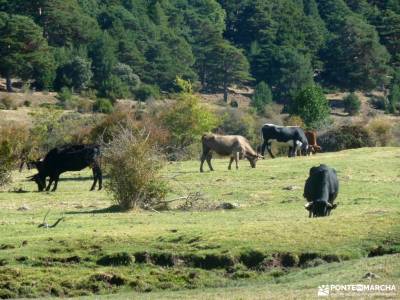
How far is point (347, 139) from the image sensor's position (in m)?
60.6

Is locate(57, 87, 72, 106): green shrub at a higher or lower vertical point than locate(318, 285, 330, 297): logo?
lower

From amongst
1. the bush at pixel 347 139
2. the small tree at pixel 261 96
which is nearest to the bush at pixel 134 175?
the bush at pixel 347 139

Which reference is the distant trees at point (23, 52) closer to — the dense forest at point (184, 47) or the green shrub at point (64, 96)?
the dense forest at point (184, 47)

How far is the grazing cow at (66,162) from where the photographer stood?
38781mm

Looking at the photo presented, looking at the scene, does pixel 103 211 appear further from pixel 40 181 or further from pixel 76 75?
pixel 76 75

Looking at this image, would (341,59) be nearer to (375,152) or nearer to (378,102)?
(378,102)

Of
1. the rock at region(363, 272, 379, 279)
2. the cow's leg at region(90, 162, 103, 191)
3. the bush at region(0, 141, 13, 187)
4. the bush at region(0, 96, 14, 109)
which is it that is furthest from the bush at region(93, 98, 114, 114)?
the rock at region(363, 272, 379, 279)

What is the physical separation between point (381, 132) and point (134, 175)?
31.8 metres

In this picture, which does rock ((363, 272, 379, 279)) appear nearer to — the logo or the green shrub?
the logo

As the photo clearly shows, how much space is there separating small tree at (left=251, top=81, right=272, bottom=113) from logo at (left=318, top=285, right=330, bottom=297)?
86.3 meters

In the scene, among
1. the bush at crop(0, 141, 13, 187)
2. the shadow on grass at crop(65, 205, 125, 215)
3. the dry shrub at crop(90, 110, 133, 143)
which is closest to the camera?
the shadow on grass at crop(65, 205, 125, 215)

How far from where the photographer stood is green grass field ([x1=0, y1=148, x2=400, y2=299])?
22172 mm

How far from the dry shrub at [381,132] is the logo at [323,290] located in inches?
1646

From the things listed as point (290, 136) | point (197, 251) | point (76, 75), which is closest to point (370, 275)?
point (197, 251)
